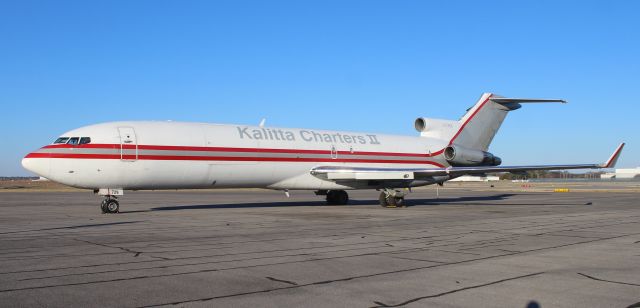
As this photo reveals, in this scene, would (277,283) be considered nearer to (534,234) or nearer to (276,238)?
(276,238)

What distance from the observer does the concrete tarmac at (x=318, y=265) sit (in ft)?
21.4

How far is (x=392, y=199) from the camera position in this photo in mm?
25859

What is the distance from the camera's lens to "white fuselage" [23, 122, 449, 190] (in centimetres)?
2019

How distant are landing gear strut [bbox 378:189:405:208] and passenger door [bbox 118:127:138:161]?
11164mm

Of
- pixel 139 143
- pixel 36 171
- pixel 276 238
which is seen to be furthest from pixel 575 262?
→ pixel 36 171

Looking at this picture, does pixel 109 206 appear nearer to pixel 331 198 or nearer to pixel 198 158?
pixel 198 158

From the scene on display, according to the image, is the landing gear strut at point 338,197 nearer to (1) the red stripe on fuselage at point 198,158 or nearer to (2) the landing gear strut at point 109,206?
(1) the red stripe on fuselage at point 198,158

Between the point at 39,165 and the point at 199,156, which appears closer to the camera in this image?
the point at 39,165

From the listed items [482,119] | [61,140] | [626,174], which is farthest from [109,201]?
[626,174]

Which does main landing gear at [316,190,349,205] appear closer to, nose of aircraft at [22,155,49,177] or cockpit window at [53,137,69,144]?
cockpit window at [53,137,69,144]

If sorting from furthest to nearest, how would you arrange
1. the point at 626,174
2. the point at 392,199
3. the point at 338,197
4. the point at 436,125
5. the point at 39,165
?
the point at 626,174
the point at 436,125
the point at 338,197
the point at 392,199
the point at 39,165

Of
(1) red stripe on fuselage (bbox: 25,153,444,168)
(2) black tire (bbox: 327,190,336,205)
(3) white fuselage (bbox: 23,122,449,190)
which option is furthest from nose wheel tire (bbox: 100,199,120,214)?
(2) black tire (bbox: 327,190,336,205)

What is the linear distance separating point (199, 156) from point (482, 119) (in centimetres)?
1759

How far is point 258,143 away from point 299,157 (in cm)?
217
